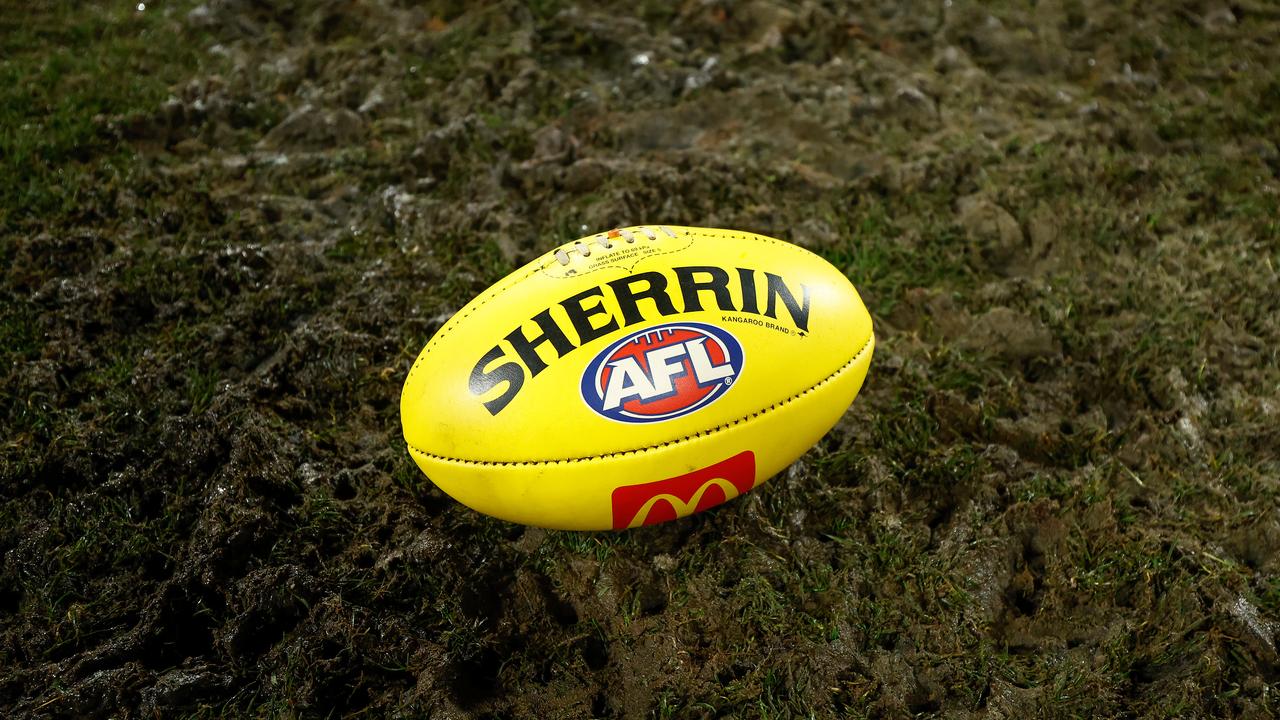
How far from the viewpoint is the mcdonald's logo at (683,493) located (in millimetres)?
2332

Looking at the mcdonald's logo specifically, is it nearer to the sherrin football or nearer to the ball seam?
the sherrin football

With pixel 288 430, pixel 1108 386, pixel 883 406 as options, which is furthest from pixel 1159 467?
pixel 288 430

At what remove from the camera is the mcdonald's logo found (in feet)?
7.65

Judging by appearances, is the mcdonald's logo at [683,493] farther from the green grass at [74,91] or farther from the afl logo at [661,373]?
the green grass at [74,91]

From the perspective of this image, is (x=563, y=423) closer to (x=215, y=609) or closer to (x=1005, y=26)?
(x=215, y=609)

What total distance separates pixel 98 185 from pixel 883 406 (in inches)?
132

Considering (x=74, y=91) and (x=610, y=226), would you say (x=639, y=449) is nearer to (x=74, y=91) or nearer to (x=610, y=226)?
(x=610, y=226)

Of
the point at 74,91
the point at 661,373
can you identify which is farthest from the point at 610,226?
the point at 74,91

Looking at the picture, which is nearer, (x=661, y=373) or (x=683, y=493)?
(x=661, y=373)

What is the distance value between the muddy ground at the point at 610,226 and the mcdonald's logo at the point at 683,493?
0.56ft

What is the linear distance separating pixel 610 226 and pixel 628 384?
1.58 meters

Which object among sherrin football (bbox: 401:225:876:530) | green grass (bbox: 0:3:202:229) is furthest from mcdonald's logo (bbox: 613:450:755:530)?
green grass (bbox: 0:3:202:229)

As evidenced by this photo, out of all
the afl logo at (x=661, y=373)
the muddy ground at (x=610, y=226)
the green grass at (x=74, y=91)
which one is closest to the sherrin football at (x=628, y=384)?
the afl logo at (x=661, y=373)

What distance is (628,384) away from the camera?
2.23 metres
